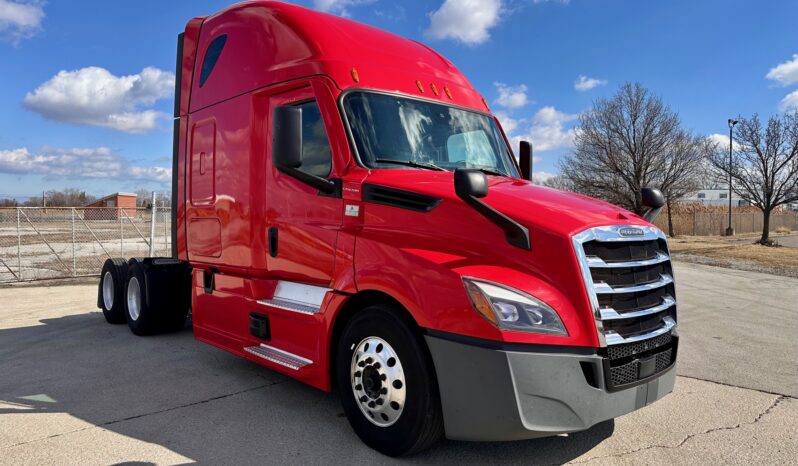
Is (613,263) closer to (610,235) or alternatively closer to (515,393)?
(610,235)

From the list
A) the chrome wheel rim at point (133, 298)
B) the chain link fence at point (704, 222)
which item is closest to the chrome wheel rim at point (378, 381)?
the chrome wheel rim at point (133, 298)

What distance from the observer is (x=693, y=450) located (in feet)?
12.7

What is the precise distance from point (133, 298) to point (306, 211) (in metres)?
4.63

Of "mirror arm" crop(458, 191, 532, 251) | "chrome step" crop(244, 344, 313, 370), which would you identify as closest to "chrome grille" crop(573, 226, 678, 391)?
"mirror arm" crop(458, 191, 532, 251)

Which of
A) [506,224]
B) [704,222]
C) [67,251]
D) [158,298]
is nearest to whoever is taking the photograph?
[506,224]

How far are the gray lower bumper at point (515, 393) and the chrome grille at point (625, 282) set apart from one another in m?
0.33

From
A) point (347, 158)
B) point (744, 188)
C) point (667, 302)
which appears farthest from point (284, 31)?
point (744, 188)

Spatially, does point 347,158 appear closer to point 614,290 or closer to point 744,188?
point 614,290

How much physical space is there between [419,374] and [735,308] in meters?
9.84

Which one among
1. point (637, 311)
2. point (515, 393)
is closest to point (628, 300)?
point (637, 311)

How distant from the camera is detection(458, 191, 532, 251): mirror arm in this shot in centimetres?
330

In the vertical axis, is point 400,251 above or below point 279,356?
above

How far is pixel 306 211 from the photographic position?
4.42 m

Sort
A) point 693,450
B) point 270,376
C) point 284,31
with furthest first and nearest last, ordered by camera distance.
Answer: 1. point 270,376
2. point 284,31
3. point 693,450
